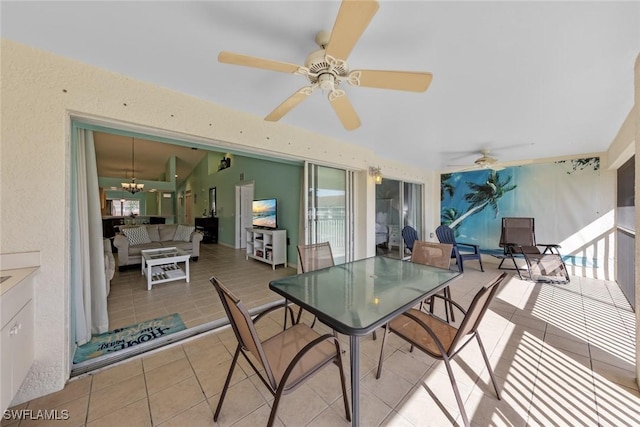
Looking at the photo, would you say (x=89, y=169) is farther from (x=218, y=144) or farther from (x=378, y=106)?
(x=378, y=106)

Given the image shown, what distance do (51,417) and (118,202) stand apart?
13198 millimetres

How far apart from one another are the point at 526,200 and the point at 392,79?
17.3 ft

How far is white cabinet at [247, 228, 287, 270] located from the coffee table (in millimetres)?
1469

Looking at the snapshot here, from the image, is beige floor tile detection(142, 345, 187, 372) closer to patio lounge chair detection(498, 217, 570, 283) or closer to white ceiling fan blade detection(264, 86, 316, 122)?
white ceiling fan blade detection(264, 86, 316, 122)

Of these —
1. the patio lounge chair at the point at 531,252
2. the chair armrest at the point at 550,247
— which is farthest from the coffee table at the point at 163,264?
the chair armrest at the point at 550,247

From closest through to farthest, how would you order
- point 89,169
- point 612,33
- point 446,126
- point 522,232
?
point 612,33, point 89,169, point 446,126, point 522,232

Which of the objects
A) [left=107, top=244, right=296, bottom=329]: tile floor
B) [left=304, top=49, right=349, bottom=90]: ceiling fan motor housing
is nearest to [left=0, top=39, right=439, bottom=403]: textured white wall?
[left=107, top=244, right=296, bottom=329]: tile floor

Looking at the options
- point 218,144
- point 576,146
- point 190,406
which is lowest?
point 190,406

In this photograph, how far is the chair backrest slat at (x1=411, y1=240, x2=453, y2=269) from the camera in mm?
2467

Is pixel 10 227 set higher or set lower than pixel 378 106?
lower

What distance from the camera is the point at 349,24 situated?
100 centimetres

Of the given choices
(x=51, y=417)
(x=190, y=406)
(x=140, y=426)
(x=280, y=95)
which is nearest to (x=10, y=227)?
(x=51, y=417)

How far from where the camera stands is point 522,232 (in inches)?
183

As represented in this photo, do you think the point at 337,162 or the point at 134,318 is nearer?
the point at 134,318
